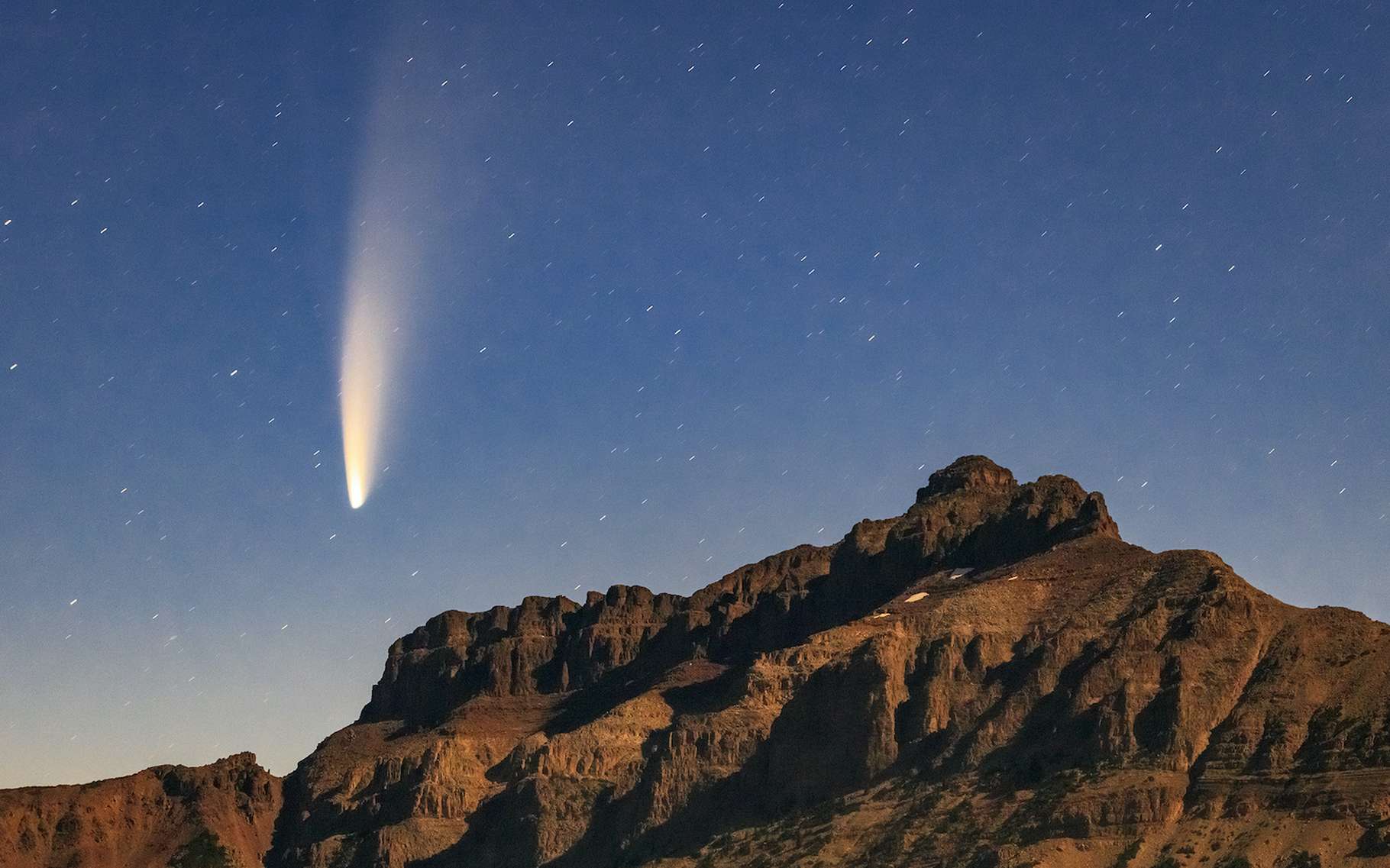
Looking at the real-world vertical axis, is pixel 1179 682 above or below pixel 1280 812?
above

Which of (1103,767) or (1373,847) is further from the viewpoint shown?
(1103,767)

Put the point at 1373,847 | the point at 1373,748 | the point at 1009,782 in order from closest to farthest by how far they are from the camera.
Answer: the point at 1373,847 < the point at 1373,748 < the point at 1009,782

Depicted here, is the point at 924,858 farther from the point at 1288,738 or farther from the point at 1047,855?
the point at 1288,738

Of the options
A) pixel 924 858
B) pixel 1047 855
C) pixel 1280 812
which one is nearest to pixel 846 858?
pixel 924 858

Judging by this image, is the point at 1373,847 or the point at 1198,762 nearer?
the point at 1373,847

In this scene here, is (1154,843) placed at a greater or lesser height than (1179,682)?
lesser

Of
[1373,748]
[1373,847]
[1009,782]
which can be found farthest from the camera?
[1009,782]

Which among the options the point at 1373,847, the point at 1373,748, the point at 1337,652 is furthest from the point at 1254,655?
the point at 1373,847

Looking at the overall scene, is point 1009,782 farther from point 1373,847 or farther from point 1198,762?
point 1373,847
